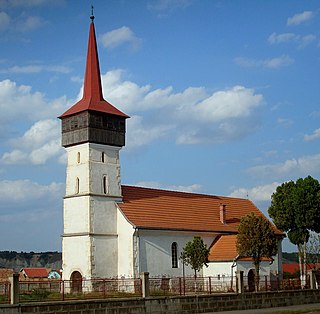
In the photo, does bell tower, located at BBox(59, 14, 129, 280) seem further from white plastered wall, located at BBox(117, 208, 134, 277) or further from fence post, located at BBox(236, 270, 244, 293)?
fence post, located at BBox(236, 270, 244, 293)

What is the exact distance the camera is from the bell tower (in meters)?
41.4

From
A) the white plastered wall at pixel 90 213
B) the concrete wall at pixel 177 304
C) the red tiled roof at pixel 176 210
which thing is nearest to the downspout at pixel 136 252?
the red tiled roof at pixel 176 210

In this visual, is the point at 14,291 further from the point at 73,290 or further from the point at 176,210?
the point at 176,210

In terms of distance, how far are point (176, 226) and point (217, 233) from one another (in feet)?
16.0

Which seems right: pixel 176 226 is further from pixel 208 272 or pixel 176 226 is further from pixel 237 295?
pixel 237 295

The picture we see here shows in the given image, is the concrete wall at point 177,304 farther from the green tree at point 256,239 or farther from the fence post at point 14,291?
the green tree at point 256,239

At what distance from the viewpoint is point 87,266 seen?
133ft

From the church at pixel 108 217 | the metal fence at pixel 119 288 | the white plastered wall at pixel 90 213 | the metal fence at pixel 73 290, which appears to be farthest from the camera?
the church at pixel 108 217

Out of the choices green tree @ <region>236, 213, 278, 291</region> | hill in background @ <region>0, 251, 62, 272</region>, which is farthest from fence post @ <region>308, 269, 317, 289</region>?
hill in background @ <region>0, 251, 62, 272</region>

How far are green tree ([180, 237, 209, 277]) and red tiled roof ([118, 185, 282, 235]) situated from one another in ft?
7.82

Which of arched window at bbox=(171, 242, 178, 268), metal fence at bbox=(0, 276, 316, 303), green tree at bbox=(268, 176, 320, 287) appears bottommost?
metal fence at bbox=(0, 276, 316, 303)

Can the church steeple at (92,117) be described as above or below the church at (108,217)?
above

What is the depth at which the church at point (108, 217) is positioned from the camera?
Answer: 136 ft

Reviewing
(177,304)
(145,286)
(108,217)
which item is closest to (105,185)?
(108,217)
